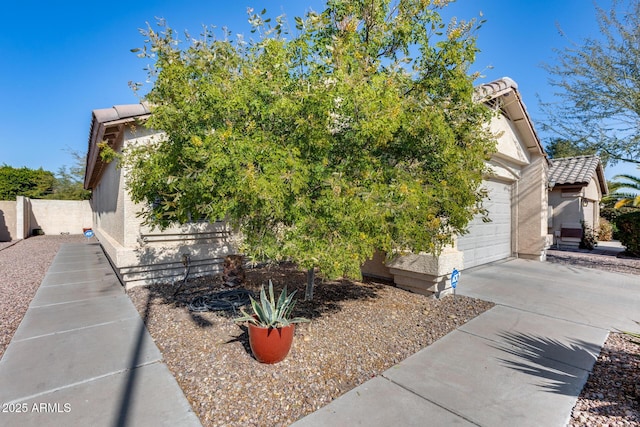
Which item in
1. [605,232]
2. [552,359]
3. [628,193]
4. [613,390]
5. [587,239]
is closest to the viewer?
[613,390]

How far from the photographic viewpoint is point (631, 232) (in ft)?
37.9

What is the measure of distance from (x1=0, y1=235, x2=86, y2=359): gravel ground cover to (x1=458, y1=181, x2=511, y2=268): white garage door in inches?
336

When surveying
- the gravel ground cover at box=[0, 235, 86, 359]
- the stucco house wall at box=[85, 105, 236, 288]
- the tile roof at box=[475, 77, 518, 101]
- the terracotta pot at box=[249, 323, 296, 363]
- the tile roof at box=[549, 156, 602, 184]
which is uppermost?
the tile roof at box=[475, 77, 518, 101]

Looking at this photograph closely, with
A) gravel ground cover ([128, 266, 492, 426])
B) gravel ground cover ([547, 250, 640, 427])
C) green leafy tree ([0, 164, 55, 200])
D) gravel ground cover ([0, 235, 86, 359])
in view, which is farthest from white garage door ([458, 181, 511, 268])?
green leafy tree ([0, 164, 55, 200])

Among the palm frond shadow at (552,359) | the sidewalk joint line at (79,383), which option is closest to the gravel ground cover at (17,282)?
the sidewalk joint line at (79,383)

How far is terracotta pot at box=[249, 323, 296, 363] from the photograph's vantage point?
3.23 meters

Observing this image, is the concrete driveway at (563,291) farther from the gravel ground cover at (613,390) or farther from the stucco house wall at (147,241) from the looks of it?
the stucco house wall at (147,241)

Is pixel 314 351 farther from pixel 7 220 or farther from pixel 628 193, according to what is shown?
pixel 7 220

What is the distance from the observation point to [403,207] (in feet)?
11.0

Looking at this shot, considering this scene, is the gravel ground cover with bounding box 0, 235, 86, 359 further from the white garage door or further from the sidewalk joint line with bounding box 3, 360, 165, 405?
the white garage door

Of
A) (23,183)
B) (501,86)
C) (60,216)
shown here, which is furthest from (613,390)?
(23,183)

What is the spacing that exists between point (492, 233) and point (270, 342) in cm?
840

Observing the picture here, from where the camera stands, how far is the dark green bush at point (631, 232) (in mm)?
11405

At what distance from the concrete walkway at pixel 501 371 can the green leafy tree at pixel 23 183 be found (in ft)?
100
